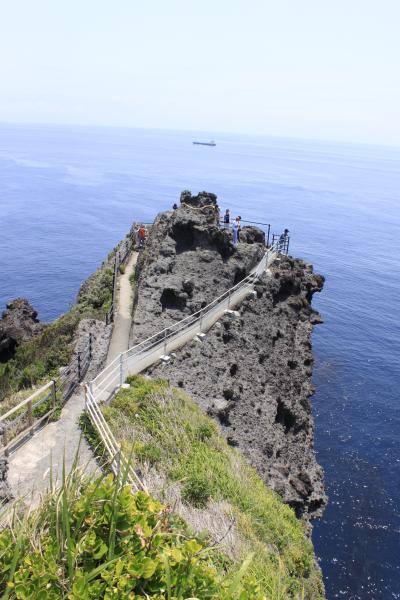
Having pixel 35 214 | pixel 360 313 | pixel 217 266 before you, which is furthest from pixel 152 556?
pixel 35 214

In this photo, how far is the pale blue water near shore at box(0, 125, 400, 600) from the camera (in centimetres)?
2716

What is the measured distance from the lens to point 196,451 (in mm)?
15945

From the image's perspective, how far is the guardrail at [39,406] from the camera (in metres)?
15.2

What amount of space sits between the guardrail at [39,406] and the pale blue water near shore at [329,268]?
1626 cm

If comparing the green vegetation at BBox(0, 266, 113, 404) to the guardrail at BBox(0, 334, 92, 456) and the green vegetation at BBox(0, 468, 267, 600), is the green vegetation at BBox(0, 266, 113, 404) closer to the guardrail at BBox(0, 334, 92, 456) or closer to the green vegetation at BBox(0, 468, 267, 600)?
the guardrail at BBox(0, 334, 92, 456)

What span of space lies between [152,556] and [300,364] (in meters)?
28.3

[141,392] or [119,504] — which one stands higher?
[119,504]

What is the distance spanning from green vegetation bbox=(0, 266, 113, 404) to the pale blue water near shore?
1694cm

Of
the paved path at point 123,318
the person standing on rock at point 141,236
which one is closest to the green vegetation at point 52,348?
the paved path at point 123,318

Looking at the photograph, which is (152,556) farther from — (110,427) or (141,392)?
(141,392)

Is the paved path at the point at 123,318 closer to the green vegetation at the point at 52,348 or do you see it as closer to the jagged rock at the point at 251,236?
the green vegetation at the point at 52,348

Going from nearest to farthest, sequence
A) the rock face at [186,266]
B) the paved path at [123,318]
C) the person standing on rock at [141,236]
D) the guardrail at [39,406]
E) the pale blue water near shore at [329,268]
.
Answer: the guardrail at [39,406], the paved path at [123,318], the rock face at [186,266], the pale blue water near shore at [329,268], the person standing on rock at [141,236]

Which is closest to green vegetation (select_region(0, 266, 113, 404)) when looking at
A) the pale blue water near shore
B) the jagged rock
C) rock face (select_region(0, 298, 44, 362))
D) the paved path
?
the paved path

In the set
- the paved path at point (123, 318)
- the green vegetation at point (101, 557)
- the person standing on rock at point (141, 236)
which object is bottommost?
the paved path at point (123, 318)
